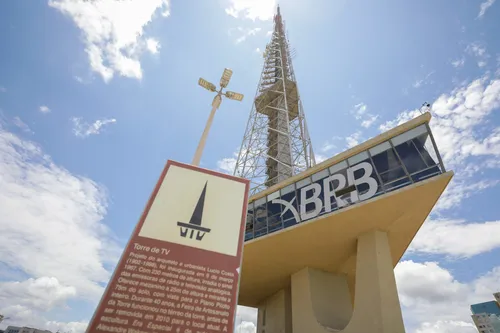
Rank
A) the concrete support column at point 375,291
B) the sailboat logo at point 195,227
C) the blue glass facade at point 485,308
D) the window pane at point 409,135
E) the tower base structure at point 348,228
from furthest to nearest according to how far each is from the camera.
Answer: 1. the blue glass facade at point 485,308
2. the window pane at point 409,135
3. the tower base structure at point 348,228
4. the concrete support column at point 375,291
5. the sailboat logo at point 195,227

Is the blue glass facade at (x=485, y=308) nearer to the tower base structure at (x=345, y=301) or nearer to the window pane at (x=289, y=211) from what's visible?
the tower base structure at (x=345, y=301)

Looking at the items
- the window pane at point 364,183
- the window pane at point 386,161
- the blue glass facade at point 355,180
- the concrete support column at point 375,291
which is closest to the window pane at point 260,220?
the blue glass facade at point 355,180

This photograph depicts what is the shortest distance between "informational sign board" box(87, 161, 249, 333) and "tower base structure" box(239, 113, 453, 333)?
34.8 ft

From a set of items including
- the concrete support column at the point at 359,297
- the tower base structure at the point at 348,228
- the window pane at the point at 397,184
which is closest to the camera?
the concrete support column at the point at 359,297

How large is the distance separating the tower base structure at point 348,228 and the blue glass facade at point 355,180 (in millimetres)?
48

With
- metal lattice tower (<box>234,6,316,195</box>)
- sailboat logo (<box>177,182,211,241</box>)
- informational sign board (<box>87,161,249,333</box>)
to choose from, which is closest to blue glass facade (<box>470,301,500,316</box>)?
metal lattice tower (<box>234,6,316,195</box>)

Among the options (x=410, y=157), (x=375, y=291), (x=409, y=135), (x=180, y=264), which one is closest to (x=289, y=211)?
(x=375, y=291)

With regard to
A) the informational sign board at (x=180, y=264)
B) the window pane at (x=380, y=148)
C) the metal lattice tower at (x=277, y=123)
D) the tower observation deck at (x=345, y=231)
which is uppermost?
the metal lattice tower at (x=277, y=123)

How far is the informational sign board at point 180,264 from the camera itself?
450 centimetres

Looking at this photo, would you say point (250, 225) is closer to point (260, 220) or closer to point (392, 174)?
point (260, 220)

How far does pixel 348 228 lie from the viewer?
51.7 feet

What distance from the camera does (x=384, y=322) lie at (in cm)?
1241

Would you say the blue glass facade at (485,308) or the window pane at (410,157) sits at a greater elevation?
the blue glass facade at (485,308)

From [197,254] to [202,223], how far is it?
642 mm
